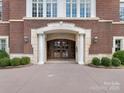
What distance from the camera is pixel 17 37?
21.9 m

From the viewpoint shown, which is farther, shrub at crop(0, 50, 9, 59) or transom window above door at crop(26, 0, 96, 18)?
transom window above door at crop(26, 0, 96, 18)

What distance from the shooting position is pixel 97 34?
2141 centimetres

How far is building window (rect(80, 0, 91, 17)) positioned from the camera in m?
22.2

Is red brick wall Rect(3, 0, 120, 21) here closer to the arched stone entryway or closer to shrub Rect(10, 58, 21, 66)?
the arched stone entryway

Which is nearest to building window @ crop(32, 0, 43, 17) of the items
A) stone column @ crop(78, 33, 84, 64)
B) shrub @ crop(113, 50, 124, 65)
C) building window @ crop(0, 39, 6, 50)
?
building window @ crop(0, 39, 6, 50)

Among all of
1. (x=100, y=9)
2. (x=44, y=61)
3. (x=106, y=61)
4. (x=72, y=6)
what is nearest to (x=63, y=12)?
(x=72, y=6)

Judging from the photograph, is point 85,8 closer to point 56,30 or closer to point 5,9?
point 56,30

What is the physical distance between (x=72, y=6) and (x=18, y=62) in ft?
27.4

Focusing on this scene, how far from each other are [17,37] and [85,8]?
25.1 ft

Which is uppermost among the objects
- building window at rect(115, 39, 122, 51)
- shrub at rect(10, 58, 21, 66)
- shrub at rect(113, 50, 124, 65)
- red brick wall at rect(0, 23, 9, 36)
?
red brick wall at rect(0, 23, 9, 36)

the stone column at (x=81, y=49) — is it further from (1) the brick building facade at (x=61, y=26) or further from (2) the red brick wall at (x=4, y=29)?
(2) the red brick wall at (x=4, y=29)

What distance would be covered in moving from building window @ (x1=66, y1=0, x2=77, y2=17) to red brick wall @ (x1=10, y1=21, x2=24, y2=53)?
5.01 meters

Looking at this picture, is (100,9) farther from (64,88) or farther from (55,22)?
(64,88)

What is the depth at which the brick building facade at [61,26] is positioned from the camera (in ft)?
69.8
